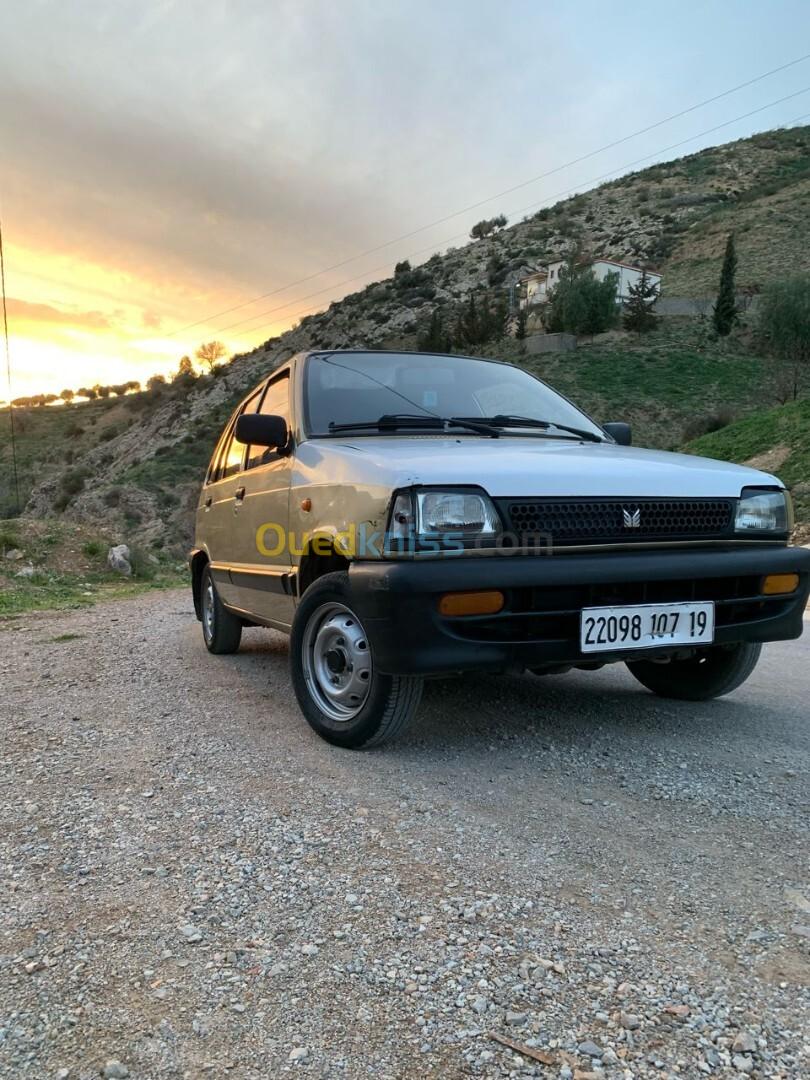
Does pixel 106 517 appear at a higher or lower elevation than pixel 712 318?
lower

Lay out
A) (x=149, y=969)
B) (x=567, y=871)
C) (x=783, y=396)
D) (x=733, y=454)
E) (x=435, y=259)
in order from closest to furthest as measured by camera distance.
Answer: (x=149, y=969)
(x=567, y=871)
(x=733, y=454)
(x=783, y=396)
(x=435, y=259)

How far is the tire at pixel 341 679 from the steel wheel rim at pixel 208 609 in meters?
2.31

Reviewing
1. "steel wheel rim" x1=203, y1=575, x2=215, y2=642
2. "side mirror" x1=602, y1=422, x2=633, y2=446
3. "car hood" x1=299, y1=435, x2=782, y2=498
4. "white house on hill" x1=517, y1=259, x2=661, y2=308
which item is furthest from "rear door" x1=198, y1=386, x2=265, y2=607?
"white house on hill" x1=517, y1=259, x2=661, y2=308

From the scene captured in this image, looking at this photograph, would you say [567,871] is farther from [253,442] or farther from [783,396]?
[783,396]

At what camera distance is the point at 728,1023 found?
153 centimetres

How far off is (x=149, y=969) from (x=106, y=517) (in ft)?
100

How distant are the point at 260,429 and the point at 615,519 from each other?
70.3 inches

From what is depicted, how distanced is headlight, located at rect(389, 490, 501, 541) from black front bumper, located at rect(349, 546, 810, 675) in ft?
0.33

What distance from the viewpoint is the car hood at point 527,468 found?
2.86 m

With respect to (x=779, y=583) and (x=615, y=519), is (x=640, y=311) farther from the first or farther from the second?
(x=615, y=519)

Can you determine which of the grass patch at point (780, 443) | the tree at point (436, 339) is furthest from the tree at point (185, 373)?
the grass patch at point (780, 443)

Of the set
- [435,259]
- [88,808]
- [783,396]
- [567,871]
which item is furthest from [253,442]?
[435,259]

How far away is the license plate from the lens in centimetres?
290

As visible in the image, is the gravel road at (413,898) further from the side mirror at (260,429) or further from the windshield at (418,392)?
the windshield at (418,392)
